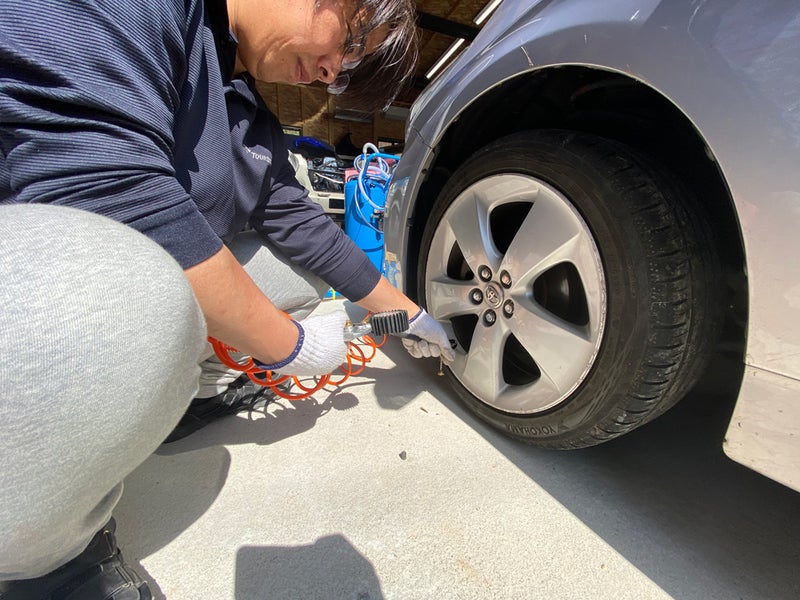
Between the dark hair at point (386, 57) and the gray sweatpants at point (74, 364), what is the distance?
0.49 m

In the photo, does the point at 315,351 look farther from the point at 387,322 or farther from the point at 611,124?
the point at 611,124

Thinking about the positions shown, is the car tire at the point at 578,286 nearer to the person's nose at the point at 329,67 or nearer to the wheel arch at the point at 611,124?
the wheel arch at the point at 611,124

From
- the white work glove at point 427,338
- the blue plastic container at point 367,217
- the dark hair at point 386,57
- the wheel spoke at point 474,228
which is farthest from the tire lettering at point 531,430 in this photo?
the blue plastic container at point 367,217

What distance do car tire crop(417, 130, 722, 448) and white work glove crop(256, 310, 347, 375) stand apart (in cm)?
36

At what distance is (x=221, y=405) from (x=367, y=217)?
51.1 inches

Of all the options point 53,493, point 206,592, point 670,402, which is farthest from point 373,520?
point 670,402

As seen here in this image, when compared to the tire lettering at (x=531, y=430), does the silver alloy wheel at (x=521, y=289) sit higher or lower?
higher

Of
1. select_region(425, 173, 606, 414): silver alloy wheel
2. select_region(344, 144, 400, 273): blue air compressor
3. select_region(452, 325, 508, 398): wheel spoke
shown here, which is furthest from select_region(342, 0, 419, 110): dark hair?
select_region(344, 144, 400, 273): blue air compressor

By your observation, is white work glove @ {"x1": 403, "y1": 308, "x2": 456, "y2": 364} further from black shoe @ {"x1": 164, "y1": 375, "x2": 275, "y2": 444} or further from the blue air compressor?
the blue air compressor

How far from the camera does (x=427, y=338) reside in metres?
1.08

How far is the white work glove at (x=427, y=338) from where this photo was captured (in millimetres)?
1062

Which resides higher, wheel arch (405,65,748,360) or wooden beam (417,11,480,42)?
wooden beam (417,11,480,42)

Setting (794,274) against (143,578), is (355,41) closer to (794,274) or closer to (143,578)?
(794,274)

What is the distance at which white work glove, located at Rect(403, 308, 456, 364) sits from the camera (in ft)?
3.49
